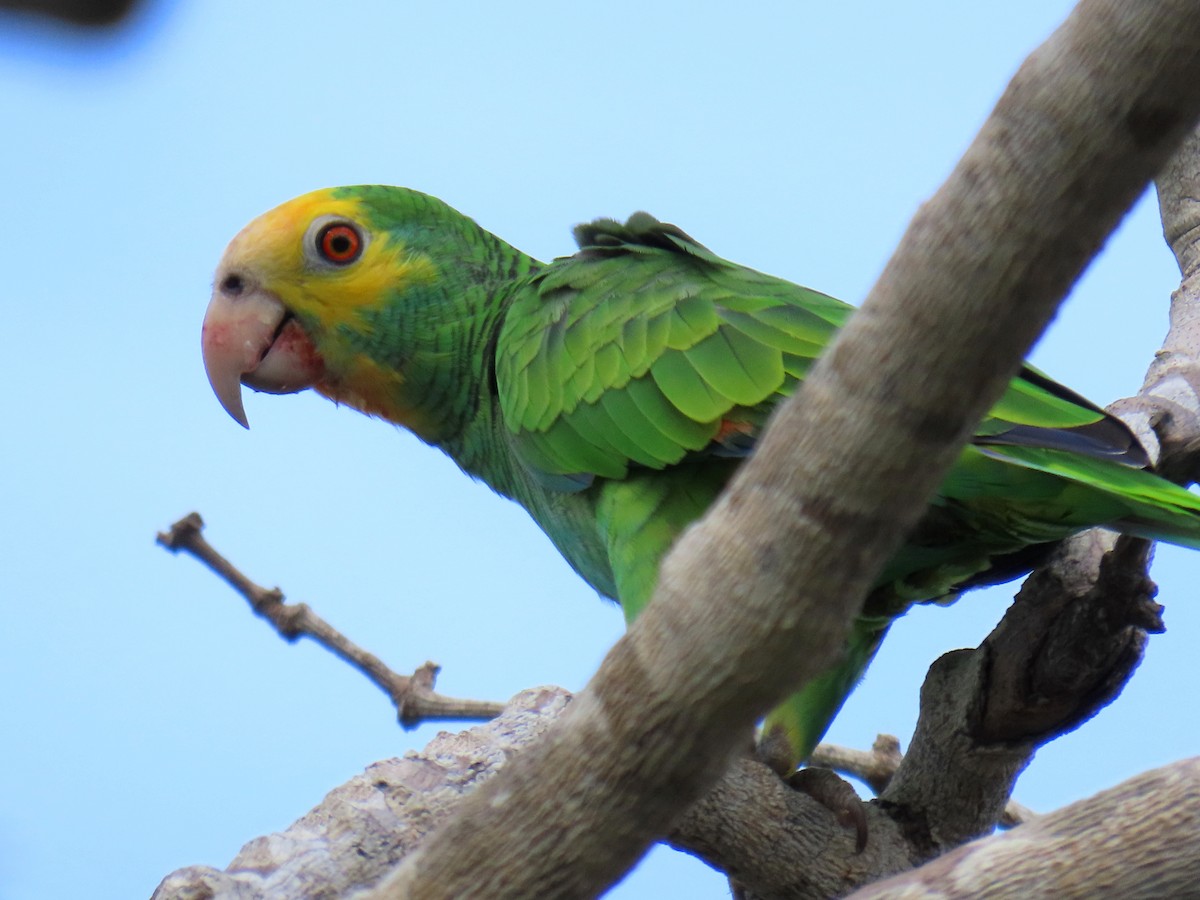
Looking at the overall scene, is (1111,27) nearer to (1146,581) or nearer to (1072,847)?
(1072,847)

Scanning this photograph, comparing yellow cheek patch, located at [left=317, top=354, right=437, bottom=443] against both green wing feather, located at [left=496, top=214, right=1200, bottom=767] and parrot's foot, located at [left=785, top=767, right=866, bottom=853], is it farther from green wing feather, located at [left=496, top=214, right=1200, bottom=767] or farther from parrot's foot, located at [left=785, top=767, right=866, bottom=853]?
parrot's foot, located at [left=785, top=767, right=866, bottom=853]

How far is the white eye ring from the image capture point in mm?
2582

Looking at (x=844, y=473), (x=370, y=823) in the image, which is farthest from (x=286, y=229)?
(x=844, y=473)

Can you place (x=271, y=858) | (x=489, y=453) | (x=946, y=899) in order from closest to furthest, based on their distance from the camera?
(x=946, y=899)
(x=271, y=858)
(x=489, y=453)

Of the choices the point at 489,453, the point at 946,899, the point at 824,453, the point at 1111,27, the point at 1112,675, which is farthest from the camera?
the point at 489,453

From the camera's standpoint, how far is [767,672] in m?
1.02

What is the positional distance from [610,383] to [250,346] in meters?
0.88

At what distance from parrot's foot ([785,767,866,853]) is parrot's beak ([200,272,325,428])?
1.32 metres

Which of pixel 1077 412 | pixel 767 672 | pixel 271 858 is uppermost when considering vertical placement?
pixel 1077 412

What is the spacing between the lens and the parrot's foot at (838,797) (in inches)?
78.4

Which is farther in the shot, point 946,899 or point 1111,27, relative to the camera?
point 946,899

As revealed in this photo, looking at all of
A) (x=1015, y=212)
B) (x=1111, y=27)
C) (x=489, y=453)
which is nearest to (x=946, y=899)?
(x=1015, y=212)

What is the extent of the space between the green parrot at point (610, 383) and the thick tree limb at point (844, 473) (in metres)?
0.62

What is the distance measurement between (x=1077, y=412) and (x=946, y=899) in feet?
2.70
